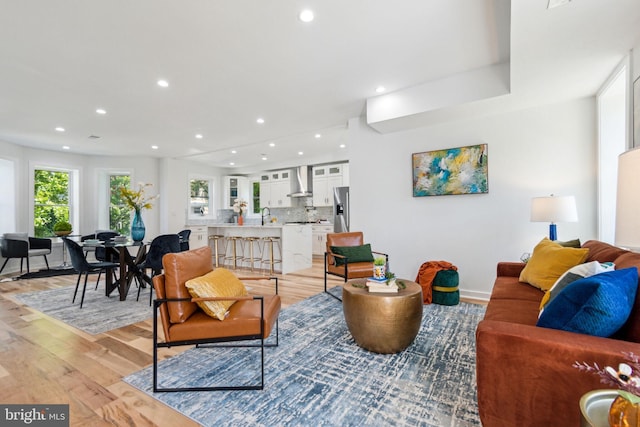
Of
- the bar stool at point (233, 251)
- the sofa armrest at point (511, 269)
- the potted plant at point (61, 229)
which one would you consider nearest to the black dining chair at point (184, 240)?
the bar stool at point (233, 251)

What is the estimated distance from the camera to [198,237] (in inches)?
282

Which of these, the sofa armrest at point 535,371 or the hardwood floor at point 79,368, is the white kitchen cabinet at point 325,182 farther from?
the sofa armrest at point 535,371

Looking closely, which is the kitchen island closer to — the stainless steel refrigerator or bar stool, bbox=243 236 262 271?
bar stool, bbox=243 236 262 271

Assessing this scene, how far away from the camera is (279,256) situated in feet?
19.2

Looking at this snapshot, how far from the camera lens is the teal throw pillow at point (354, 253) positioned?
155 inches

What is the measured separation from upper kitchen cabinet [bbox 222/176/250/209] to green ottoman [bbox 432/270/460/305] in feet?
23.4

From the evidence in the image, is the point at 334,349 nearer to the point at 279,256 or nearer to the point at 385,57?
the point at 385,57

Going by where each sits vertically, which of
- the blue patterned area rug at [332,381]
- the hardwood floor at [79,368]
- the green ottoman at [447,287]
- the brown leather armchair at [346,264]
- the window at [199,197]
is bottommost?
the hardwood floor at [79,368]

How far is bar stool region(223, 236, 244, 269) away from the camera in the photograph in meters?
6.44

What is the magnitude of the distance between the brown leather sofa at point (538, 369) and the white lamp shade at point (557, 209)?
6.38 feet

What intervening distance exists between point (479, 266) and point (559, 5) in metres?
2.89

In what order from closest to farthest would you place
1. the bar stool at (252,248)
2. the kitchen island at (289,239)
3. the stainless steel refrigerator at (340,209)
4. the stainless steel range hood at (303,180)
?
the kitchen island at (289,239) < the bar stool at (252,248) < the stainless steel refrigerator at (340,209) < the stainless steel range hood at (303,180)

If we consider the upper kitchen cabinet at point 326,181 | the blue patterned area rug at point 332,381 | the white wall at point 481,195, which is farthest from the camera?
the upper kitchen cabinet at point 326,181

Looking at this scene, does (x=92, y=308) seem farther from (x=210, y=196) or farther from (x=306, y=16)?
(x=210, y=196)
